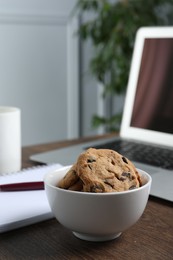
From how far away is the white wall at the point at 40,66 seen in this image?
2.12 meters

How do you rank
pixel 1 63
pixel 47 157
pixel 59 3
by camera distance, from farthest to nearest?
pixel 59 3
pixel 1 63
pixel 47 157

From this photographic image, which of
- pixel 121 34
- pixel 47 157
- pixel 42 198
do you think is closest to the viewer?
pixel 42 198

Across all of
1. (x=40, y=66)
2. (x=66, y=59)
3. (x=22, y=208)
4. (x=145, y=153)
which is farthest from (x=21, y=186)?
(x=66, y=59)

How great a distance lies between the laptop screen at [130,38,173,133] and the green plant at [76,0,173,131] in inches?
36.7

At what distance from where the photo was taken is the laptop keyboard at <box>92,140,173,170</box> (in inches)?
28.5

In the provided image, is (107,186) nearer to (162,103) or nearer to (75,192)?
(75,192)

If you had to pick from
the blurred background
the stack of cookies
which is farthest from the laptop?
the blurred background

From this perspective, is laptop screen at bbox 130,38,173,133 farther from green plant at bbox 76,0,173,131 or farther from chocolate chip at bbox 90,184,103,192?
green plant at bbox 76,0,173,131

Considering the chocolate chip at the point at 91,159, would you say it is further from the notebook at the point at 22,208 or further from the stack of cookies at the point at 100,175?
the notebook at the point at 22,208

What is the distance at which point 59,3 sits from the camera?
2.28 m

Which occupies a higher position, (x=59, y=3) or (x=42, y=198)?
(x=59, y=3)

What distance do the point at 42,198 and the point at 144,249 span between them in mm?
174

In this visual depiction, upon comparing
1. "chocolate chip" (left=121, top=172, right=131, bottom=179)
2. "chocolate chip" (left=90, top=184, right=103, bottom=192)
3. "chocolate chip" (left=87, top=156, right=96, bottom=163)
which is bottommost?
"chocolate chip" (left=90, top=184, right=103, bottom=192)

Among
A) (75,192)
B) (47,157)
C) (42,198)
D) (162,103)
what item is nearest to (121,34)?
(162,103)
